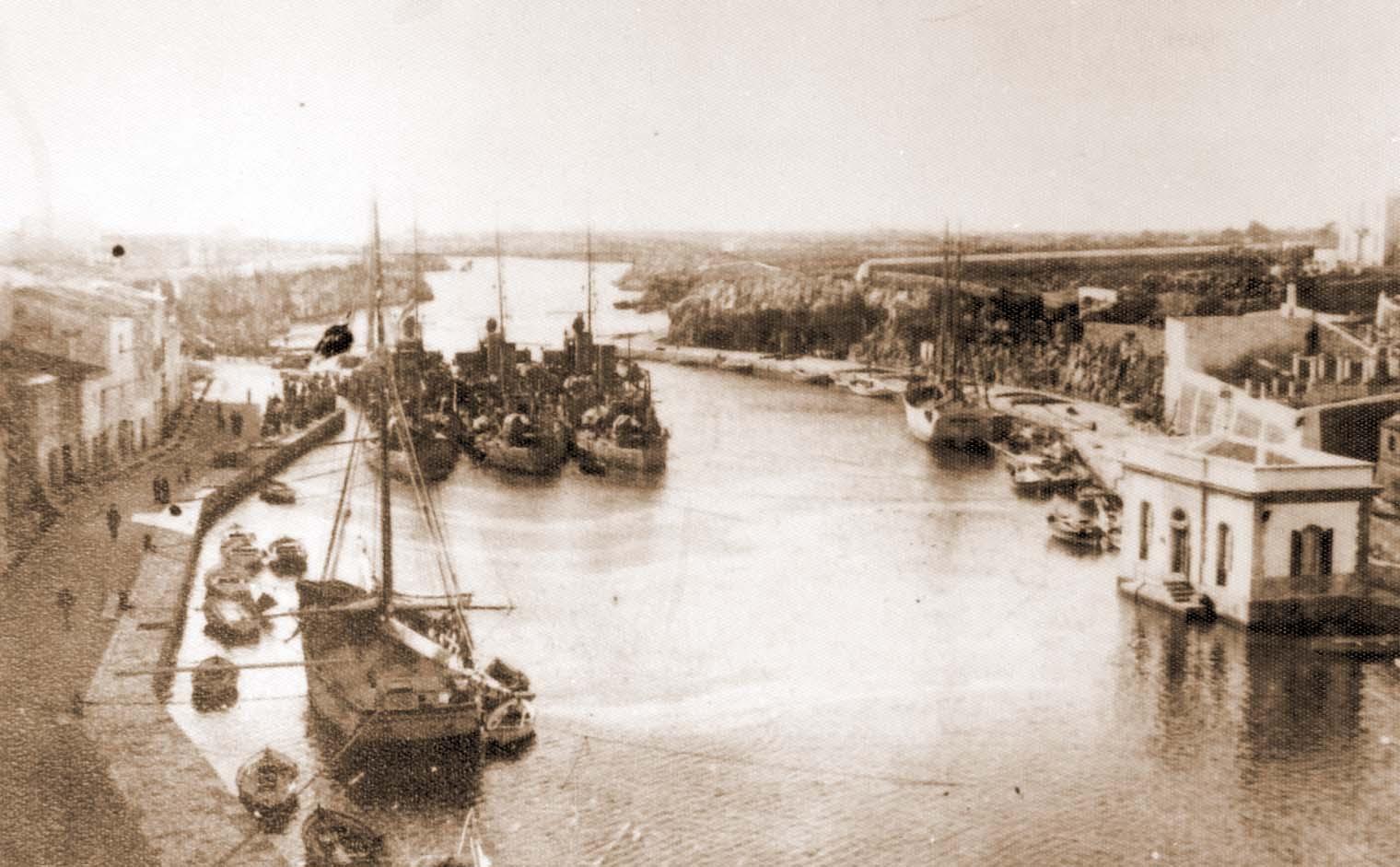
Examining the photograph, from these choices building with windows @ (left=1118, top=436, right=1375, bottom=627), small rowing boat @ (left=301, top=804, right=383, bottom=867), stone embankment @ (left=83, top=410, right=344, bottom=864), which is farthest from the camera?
building with windows @ (left=1118, top=436, right=1375, bottom=627)

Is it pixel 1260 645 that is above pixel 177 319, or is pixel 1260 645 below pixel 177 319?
below

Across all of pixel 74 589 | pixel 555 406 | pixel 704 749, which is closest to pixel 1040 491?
pixel 555 406

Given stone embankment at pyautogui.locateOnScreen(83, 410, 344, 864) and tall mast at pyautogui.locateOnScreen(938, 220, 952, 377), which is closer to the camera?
stone embankment at pyautogui.locateOnScreen(83, 410, 344, 864)

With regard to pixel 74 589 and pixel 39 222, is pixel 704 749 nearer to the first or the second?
pixel 74 589

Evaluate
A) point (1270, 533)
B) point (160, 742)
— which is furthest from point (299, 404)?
point (1270, 533)

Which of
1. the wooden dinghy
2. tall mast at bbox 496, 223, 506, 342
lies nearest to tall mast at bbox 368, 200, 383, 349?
the wooden dinghy

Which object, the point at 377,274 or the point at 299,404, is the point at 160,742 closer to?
the point at 377,274

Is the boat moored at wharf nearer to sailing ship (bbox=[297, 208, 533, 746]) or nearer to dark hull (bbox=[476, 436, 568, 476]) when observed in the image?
dark hull (bbox=[476, 436, 568, 476])
